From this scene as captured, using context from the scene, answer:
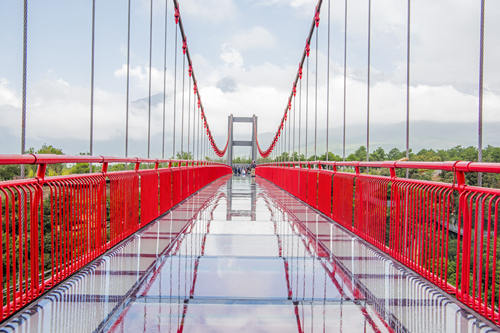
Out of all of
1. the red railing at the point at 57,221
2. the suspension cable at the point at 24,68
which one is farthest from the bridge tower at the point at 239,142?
the suspension cable at the point at 24,68

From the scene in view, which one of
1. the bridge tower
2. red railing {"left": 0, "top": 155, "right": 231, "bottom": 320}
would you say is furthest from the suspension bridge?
the bridge tower

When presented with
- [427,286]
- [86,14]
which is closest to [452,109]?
[427,286]

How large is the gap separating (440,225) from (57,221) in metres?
2.44

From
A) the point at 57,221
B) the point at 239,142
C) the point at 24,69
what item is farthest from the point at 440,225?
the point at 239,142

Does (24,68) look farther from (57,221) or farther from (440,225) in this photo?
(440,225)

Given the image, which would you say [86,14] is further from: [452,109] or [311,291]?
[311,291]

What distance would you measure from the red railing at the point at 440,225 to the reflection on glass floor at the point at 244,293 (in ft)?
0.39

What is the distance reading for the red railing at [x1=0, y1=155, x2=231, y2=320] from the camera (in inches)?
86.9

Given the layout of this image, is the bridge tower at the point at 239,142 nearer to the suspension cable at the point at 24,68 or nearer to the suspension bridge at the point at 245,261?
the suspension bridge at the point at 245,261

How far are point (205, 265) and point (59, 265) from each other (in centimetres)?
96

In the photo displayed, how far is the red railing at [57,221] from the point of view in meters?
2.21

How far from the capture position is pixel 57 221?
2814 millimetres

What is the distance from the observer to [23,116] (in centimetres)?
322

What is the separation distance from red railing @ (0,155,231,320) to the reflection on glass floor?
11 centimetres
